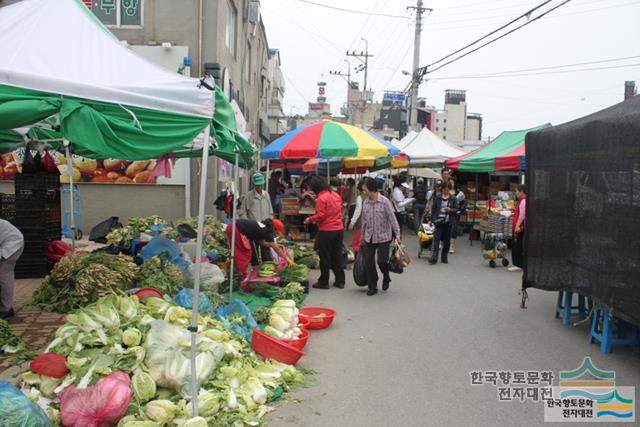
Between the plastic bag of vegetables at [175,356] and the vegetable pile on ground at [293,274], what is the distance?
13.1ft

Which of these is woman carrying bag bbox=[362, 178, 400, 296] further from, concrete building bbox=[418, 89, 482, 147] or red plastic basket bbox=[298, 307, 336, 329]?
concrete building bbox=[418, 89, 482, 147]

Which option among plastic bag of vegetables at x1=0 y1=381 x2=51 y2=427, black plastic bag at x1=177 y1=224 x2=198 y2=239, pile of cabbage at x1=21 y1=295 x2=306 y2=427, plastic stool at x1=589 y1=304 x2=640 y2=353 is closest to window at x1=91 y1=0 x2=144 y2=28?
black plastic bag at x1=177 y1=224 x2=198 y2=239

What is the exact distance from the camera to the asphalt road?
4539 millimetres

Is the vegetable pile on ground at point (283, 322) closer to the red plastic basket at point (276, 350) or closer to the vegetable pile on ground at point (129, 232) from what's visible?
the red plastic basket at point (276, 350)

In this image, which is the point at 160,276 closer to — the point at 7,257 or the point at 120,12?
the point at 7,257

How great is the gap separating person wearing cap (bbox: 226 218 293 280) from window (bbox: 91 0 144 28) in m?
8.25

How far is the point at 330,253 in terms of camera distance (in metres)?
9.34

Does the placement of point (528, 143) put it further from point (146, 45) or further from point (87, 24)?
point (146, 45)

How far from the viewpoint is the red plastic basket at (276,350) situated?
528 centimetres

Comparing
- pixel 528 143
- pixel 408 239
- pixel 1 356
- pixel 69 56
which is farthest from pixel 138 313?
pixel 408 239

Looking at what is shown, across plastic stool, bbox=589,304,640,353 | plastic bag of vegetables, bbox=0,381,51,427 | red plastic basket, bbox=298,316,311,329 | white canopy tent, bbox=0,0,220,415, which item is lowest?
red plastic basket, bbox=298,316,311,329

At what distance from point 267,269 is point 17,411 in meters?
5.39

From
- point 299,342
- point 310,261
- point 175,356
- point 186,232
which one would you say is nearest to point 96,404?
point 175,356

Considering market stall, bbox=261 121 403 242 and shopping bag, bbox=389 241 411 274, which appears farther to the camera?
market stall, bbox=261 121 403 242
